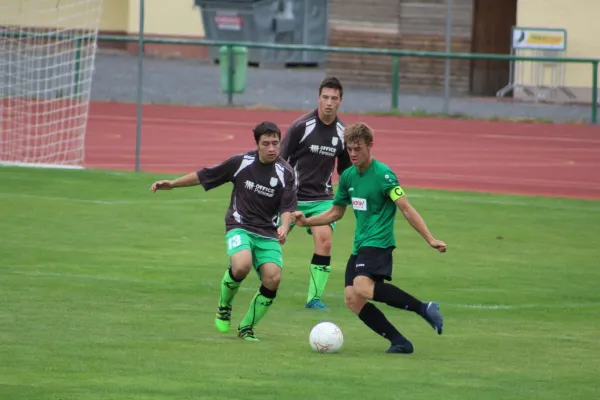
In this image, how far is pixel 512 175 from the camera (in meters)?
25.4

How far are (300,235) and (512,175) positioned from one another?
821 cm

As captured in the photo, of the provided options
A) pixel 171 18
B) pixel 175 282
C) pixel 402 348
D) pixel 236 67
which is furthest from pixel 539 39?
pixel 402 348

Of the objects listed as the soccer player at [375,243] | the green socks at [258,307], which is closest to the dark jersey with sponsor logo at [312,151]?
the green socks at [258,307]

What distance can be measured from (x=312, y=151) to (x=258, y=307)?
2957 millimetres

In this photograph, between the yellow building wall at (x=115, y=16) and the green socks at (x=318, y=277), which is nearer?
the green socks at (x=318, y=277)

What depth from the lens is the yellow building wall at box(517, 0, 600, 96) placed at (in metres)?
38.3

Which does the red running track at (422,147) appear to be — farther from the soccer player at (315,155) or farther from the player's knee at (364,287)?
the player's knee at (364,287)

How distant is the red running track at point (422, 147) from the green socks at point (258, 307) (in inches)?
495

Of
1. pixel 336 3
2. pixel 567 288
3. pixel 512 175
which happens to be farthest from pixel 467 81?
pixel 567 288

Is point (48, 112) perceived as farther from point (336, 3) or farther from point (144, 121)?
point (336, 3)

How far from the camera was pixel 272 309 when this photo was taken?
12.9 meters

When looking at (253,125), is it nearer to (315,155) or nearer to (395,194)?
(315,155)

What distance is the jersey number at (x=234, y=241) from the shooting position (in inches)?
444

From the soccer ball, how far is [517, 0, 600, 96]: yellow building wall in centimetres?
2849
